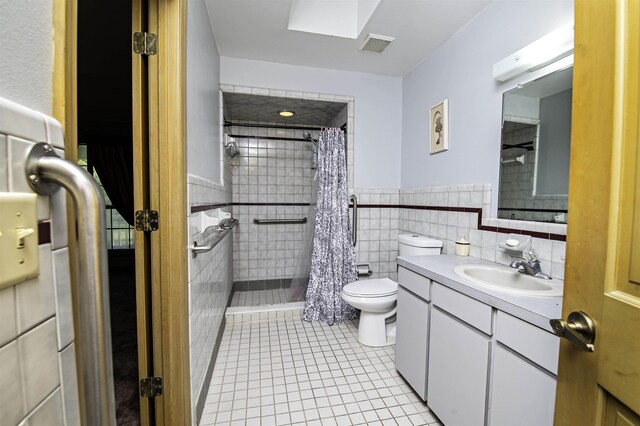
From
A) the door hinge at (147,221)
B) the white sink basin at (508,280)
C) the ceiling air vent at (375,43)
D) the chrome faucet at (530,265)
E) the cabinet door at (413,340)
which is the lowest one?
the cabinet door at (413,340)

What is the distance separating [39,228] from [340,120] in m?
3.02

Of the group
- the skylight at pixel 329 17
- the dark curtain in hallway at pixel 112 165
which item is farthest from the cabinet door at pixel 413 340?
the dark curtain in hallway at pixel 112 165

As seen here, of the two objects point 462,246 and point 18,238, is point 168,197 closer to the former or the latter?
point 18,238

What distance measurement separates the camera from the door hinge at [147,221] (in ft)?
3.92

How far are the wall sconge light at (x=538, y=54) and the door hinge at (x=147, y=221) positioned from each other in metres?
2.07

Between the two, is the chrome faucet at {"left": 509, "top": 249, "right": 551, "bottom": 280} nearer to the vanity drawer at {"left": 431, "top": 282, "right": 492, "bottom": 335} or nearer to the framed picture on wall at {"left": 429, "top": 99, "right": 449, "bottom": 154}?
the vanity drawer at {"left": 431, "top": 282, "right": 492, "bottom": 335}

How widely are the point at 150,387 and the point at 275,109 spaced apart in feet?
8.93

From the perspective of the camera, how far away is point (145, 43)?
3.87ft

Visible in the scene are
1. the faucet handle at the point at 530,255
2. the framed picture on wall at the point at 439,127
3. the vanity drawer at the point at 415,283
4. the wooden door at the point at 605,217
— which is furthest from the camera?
the framed picture on wall at the point at 439,127

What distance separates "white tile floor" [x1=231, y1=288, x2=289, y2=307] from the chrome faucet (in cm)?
234

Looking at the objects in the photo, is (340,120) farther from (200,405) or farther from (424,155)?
(200,405)

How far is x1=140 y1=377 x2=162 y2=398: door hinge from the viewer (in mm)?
1228

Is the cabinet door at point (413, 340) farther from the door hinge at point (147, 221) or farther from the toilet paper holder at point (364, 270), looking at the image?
the door hinge at point (147, 221)

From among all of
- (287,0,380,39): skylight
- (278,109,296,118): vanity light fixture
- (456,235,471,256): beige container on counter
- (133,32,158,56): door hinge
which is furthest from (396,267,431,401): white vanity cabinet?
(278,109,296,118): vanity light fixture
